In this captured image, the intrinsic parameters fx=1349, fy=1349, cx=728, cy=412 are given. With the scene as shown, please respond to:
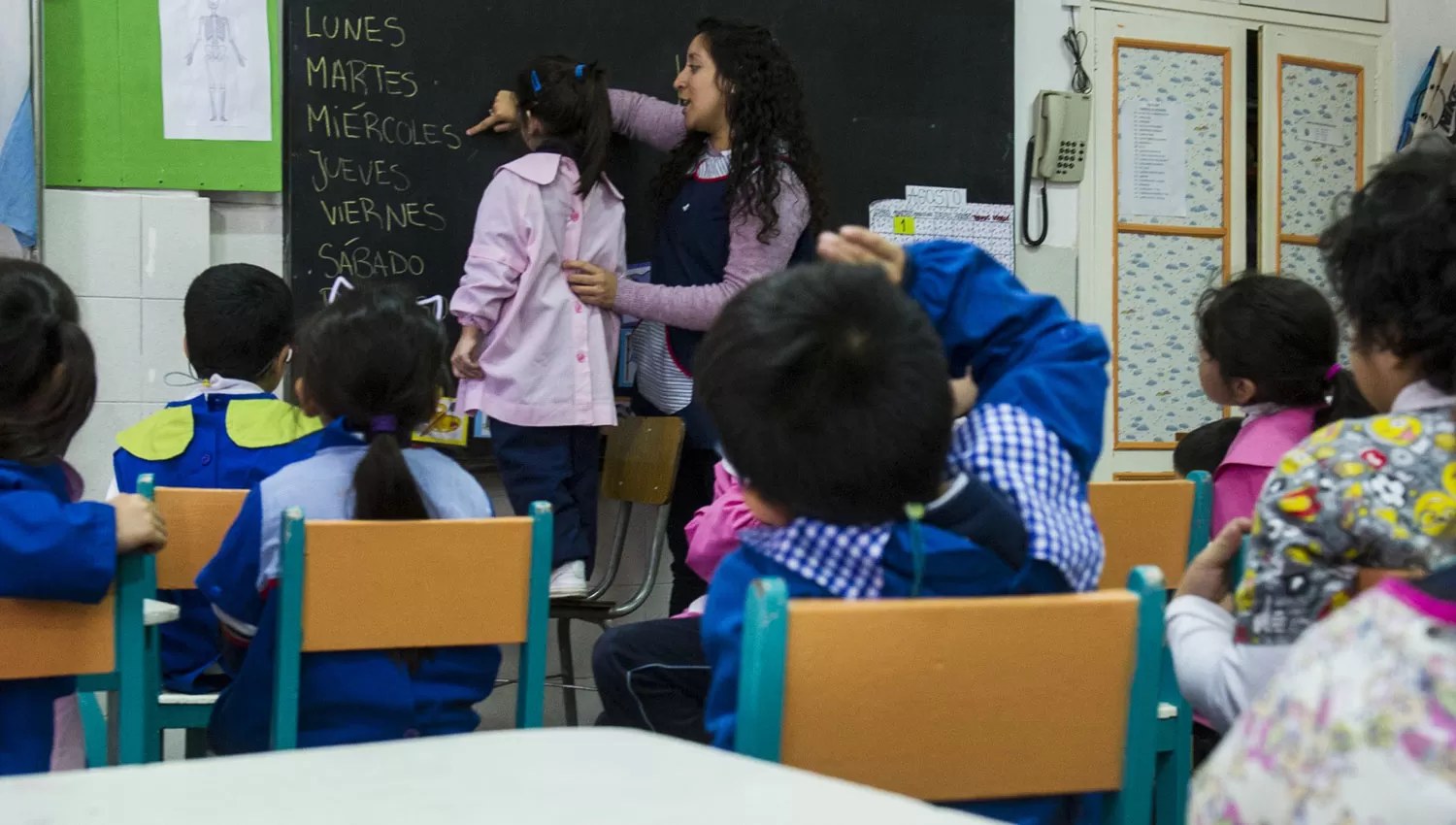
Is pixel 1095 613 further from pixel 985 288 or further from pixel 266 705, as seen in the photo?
pixel 266 705

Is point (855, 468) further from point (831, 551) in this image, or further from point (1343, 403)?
point (1343, 403)

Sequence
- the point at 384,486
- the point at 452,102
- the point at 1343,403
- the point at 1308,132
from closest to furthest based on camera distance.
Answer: the point at 384,486, the point at 1343,403, the point at 452,102, the point at 1308,132

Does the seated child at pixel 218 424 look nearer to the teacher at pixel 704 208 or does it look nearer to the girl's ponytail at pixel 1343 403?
the teacher at pixel 704 208

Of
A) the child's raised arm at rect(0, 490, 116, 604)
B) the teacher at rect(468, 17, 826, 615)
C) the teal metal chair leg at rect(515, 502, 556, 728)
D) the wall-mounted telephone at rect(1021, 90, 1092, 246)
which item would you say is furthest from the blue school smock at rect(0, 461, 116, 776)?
the wall-mounted telephone at rect(1021, 90, 1092, 246)

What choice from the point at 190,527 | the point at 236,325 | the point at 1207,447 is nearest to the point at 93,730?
the point at 190,527

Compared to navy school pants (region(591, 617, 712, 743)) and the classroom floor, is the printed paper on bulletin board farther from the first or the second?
navy school pants (region(591, 617, 712, 743))

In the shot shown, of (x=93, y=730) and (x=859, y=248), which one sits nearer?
(x=859, y=248)

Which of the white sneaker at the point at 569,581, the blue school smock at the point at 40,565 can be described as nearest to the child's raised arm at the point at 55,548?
the blue school smock at the point at 40,565

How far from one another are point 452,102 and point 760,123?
789 mm

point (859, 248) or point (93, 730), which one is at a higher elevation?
point (859, 248)

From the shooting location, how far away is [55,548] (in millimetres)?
1447

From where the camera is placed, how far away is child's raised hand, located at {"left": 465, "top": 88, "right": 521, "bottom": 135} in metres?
3.42

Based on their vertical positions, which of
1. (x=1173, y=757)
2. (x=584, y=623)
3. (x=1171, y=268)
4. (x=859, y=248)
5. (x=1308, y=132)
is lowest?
(x=584, y=623)

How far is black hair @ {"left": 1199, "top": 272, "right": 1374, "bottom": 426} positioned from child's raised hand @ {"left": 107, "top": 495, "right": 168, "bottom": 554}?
69.7 inches
